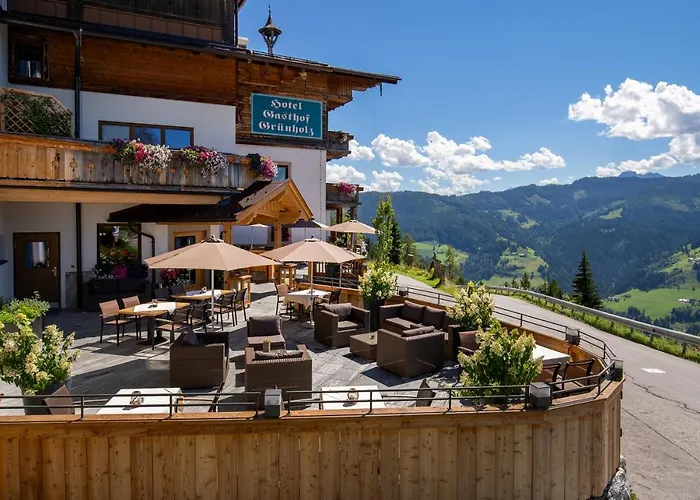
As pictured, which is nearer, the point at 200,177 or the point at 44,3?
the point at 200,177

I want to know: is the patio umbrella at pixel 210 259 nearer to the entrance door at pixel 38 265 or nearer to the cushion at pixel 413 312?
the cushion at pixel 413 312

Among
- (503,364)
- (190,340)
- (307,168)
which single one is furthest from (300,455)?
(307,168)

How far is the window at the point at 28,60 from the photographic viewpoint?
16406 mm

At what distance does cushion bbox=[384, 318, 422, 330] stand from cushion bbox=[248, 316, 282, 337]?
117 inches

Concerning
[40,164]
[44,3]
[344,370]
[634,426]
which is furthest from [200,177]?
[634,426]

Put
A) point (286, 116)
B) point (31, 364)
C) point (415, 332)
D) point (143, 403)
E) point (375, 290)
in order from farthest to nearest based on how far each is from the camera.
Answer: point (286, 116) < point (375, 290) < point (415, 332) < point (143, 403) < point (31, 364)

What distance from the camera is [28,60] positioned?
16.6 meters

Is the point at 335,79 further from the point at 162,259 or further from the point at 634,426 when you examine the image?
the point at 634,426

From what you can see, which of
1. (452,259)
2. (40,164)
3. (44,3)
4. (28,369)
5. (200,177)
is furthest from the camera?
(452,259)

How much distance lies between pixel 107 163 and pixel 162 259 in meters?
4.12

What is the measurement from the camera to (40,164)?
1196 cm

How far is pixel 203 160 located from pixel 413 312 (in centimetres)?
833

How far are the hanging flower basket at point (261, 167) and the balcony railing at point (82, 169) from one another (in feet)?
3.68

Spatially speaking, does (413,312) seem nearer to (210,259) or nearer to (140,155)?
(210,259)
